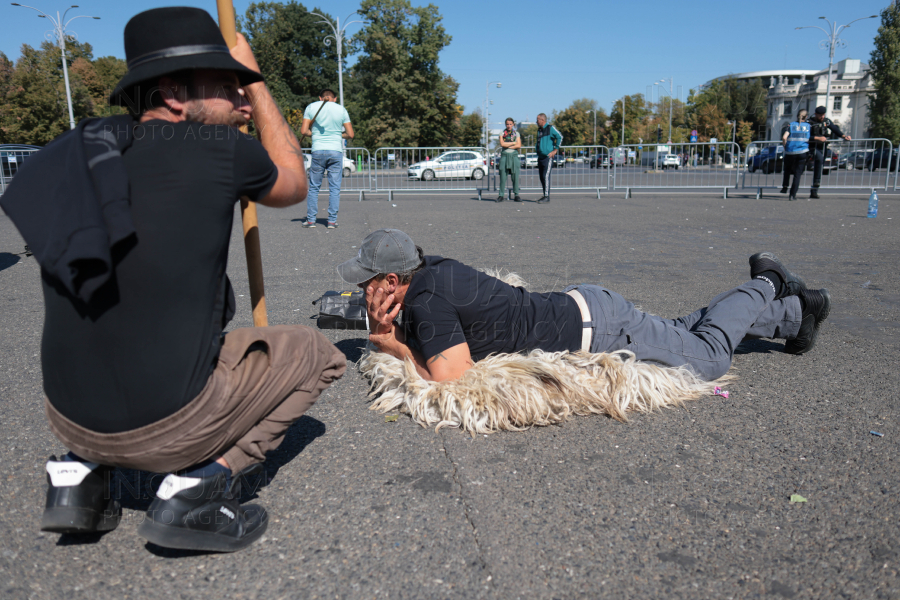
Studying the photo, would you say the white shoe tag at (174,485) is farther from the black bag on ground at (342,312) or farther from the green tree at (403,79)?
the green tree at (403,79)

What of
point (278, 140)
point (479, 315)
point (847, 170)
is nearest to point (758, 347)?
point (479, 315)

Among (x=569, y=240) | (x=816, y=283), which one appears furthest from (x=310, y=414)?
(x=569, y=240)

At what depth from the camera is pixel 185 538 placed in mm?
2033

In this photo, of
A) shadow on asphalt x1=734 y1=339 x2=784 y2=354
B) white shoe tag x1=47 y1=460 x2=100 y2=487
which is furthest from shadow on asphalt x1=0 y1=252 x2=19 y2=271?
shadow on asphalt x1=734 y1=339 x2=784 y2=354

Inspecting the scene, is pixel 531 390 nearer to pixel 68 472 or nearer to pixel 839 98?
pixel 68 472

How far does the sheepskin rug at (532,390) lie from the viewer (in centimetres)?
308

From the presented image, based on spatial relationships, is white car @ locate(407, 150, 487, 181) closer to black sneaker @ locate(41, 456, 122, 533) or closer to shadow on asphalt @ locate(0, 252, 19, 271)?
shadow on asphalt @ locate(0, 252, 19, 271)

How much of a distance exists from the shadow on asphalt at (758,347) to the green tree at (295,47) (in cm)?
6359

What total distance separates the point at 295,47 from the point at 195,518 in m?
70.8

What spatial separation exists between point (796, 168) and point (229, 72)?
15410 millimetres

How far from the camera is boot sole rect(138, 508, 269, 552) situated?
2.01 meters

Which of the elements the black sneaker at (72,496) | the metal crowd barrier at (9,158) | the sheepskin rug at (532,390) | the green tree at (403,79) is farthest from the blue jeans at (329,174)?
the green tree at (403,79)

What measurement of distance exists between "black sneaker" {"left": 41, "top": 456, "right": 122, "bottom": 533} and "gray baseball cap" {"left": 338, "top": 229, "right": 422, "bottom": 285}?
1.37m

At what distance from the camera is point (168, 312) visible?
1866 mm
